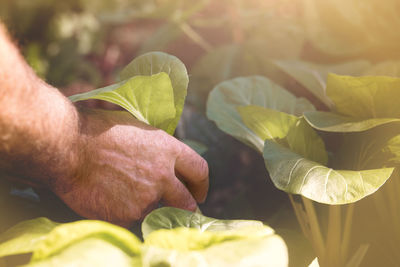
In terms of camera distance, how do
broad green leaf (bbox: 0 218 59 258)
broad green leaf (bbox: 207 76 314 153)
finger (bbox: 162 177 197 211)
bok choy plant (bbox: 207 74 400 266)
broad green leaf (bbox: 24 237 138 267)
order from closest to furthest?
broad green leaf (bbox: 24 237 138 267)
broad green leaf (bbox: 0 218 59 258)
bok choy plant (bbox: 207 74 400 266)
finger (bbox: 162 177 197 211)
broad green leaf (bbox: 207 76 314 153)

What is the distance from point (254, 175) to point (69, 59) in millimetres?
2132

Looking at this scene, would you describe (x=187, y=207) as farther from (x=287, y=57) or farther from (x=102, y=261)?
(x=287, y=57)

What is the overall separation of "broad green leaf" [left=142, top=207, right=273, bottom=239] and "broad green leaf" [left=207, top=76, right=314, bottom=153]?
321 mm

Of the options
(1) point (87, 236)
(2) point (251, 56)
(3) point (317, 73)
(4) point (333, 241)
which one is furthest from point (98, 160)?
(2) point (251, 56)

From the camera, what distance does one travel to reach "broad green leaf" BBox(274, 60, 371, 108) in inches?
38.4

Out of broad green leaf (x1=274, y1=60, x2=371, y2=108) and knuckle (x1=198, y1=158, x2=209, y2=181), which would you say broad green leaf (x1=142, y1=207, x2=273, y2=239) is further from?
broad green leaf (x1=274, y1=60, x2=371, y2=108)

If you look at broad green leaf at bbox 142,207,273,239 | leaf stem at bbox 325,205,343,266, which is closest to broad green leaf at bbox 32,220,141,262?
broad green leaf at bbox 142,207,273,239

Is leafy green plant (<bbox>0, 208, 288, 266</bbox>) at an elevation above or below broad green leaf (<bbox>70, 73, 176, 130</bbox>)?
below

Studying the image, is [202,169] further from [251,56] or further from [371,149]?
[251,56]

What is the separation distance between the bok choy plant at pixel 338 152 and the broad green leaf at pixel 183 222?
107 millimetres

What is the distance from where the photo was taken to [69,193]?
0.73 m

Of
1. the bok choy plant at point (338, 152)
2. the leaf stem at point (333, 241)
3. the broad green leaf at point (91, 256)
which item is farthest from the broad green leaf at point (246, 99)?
the broad green leaf at point (91, 256)

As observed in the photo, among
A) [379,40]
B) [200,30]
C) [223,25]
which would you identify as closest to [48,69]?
[200,30]

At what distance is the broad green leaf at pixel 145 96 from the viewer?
0.71 m
